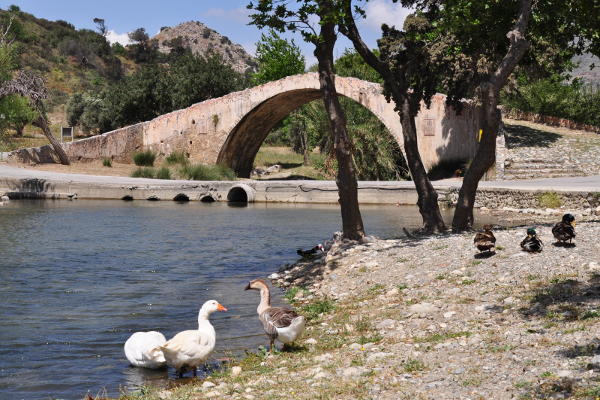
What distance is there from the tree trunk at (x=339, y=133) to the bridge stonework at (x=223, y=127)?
2333 centimetres

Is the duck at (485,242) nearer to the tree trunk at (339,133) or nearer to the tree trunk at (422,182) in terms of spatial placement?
the tree trunk at (339,133)

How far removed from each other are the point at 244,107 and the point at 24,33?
63.6 m

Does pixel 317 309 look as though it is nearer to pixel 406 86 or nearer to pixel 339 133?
pixel 339 133

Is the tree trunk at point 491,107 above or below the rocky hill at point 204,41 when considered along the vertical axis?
below

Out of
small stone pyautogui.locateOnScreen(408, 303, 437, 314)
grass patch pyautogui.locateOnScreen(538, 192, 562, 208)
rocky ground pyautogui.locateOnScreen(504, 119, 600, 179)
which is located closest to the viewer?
small stone pyautogui.locateOnScreen(408, 303, 437, 314)

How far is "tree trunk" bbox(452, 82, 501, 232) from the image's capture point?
15.4 metres

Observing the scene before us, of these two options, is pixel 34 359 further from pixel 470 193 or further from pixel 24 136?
pixel 24 136

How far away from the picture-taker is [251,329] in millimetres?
11219

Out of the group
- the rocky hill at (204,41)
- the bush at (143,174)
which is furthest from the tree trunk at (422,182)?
the rocky hill at (204,41)

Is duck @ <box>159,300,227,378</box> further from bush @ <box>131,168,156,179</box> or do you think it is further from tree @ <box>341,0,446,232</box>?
bush @ <box>131,168,156,179</box>

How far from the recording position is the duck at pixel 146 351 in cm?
911

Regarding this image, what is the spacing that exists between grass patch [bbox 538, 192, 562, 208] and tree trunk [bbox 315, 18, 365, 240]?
1298 cm

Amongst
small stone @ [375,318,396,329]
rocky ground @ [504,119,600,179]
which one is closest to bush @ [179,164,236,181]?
rocky ground @ [504,119,600,179]

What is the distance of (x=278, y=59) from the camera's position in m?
61.7
